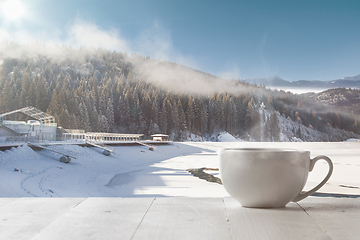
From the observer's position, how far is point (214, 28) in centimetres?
6519

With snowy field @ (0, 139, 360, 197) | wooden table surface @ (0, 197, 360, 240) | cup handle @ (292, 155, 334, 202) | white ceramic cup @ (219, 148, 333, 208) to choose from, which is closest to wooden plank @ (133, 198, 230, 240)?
wooden table surface @ (0, 197, 360, 240)

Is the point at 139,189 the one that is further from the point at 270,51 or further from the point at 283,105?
the point at 270,51

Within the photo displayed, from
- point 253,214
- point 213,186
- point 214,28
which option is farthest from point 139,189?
point 214,28

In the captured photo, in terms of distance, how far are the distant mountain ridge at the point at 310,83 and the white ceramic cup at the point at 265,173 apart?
9213 cm

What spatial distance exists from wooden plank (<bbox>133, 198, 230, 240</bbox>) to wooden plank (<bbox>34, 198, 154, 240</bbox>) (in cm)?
5

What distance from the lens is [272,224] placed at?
990 mm

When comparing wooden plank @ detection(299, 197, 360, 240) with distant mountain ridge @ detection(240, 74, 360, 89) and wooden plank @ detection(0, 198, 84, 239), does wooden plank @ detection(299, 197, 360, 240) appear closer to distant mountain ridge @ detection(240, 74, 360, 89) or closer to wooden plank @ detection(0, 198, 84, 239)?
wooden plank @ detection(0, 198, 84, 239)

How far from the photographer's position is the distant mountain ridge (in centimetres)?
9156

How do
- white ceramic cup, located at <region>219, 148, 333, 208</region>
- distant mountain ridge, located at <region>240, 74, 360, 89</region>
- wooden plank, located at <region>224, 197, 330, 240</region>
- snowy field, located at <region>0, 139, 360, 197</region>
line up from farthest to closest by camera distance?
1. distant mountain ridge, located at <region>240, 74, 360, 89</region>
2. snowy field, located at <region>0, 139, 360, 197</region>
3. white ceramic cup, located at <region>219, 148, 333, 208</region>
4. wooden plank, located at <region>224, 197, 330, 240</region>

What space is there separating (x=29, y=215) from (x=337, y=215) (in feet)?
4.57

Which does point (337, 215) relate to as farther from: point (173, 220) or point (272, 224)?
point (173, 220)

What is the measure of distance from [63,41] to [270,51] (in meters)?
73.9

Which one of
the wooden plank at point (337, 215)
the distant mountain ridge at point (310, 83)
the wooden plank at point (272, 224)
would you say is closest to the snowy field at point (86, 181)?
the wooden plank at point (337, 215)

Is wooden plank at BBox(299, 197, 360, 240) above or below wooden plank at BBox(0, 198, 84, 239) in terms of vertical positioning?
above
